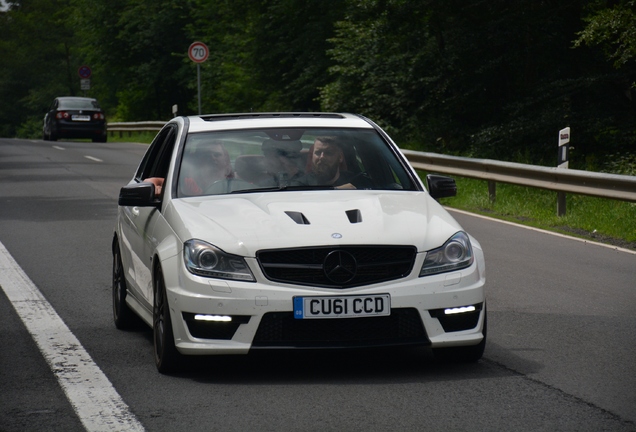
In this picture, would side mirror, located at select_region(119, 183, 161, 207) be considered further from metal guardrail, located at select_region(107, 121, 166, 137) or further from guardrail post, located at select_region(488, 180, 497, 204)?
metal guardrail, located at select_region(107, 121, 166, 137)

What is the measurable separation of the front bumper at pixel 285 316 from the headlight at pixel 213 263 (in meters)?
0.04

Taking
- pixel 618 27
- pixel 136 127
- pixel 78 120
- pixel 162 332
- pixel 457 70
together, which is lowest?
pixel 136 127

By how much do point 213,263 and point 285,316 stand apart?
0.47 m

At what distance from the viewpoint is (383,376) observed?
21.6 feet

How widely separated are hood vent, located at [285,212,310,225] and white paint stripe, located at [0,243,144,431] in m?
1.30

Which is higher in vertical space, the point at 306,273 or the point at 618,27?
the point at 618,27

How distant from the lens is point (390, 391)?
6191 millimetres

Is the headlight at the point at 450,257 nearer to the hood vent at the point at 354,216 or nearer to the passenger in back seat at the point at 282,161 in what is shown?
the hood vent at the point at 354,216

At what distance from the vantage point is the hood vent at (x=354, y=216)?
21.9 feet

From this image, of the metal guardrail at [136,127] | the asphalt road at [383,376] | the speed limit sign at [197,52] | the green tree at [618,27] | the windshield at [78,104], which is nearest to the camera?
the asphalt road at [383,376]

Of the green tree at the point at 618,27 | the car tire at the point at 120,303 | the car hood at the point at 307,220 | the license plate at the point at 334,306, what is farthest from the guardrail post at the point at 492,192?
the license plate at the point at 334,306

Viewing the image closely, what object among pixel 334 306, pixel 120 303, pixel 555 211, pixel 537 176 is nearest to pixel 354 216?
pixel 334 306

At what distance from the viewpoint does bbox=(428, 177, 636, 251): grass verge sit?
14.4 meters

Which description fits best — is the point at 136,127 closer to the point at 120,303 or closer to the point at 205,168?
the point at 120,303
